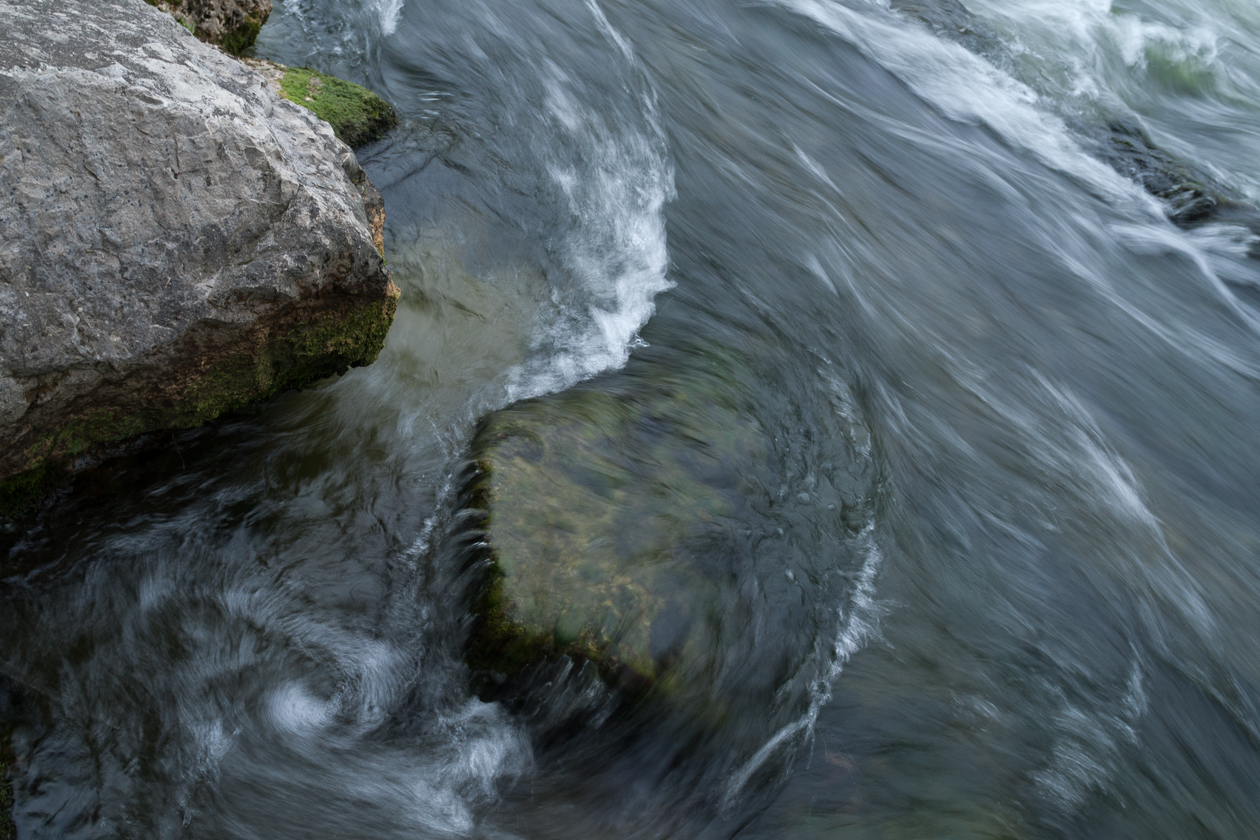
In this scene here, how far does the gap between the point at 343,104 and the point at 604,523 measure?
316 centimetres

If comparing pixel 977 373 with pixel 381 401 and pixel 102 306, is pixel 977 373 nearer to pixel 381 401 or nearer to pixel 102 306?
pixel 381 401

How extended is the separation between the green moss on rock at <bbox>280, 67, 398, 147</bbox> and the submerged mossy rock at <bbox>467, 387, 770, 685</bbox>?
7.14 feet

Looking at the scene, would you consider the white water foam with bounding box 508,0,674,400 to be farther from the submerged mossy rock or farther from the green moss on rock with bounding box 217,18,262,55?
the green moss on rock with bounding box 217,18,262,55

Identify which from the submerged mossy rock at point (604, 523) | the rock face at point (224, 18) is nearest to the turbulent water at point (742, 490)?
the submerged mossy rock at point (604, 523)

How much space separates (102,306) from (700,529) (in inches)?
101

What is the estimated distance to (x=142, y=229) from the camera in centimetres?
288

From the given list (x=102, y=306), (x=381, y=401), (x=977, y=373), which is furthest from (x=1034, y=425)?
(x=102, y=306)

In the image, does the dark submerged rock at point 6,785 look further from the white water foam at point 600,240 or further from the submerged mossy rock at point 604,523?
the white water foam at point 600,240

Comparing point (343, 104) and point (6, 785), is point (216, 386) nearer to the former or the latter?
point (6, 785)

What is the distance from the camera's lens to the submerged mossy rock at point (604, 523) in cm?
336

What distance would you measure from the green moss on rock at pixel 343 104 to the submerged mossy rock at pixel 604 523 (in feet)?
7.14

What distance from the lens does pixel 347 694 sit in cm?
336

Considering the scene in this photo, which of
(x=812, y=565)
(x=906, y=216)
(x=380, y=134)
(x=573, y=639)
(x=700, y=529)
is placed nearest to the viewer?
(x=573, y=639)

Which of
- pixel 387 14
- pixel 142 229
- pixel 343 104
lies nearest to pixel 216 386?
pixel 142 229
